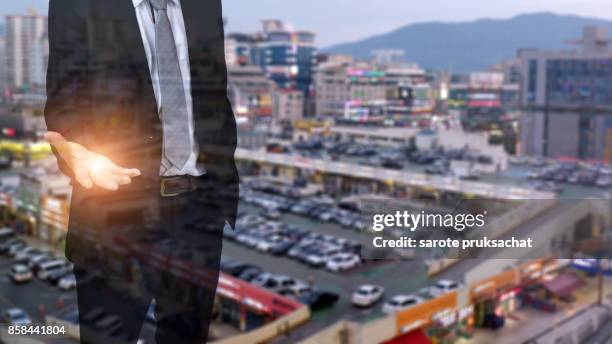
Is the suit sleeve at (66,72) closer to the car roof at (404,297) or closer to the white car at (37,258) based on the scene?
the car roof at (404,297)

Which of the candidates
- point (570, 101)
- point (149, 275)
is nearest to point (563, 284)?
point (149, 275)

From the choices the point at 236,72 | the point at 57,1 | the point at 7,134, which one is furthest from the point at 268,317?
the point at 236,72

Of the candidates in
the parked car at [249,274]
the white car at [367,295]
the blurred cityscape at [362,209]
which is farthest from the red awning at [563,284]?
the parked car at [249,274]

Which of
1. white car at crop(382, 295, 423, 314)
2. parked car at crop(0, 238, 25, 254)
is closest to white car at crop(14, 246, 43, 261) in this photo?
parked car at crop(0, 238, 25, 254)

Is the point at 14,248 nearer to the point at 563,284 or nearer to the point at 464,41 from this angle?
the point at 563,284

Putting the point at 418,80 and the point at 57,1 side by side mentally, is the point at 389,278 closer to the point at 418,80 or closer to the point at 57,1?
the point at 57,1
